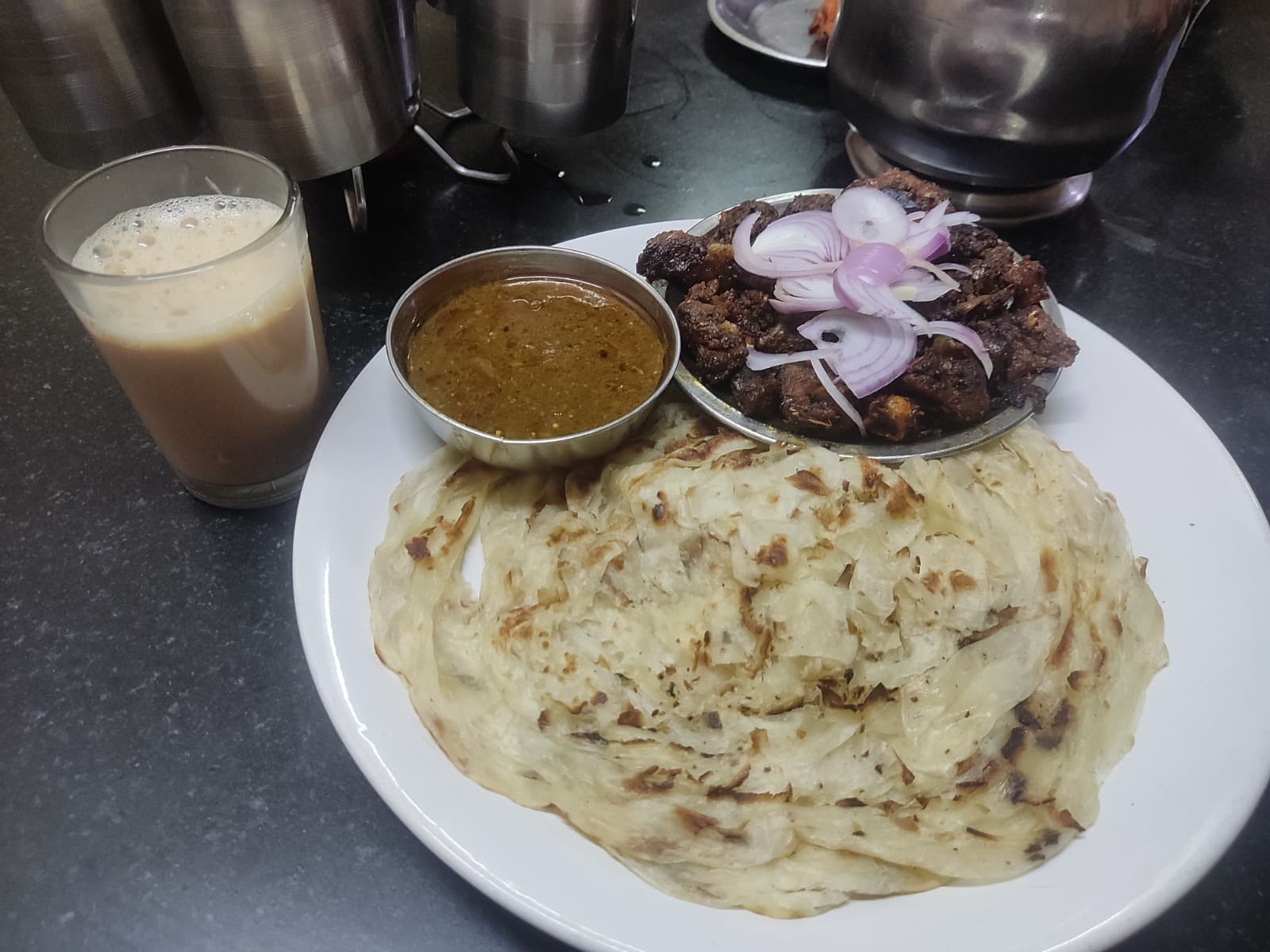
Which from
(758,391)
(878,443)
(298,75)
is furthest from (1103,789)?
(298,75)

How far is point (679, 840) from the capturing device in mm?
1531

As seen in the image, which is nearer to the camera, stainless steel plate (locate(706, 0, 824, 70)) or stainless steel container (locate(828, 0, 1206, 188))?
stainless steel container (locate(828, 0, 1206, 188))

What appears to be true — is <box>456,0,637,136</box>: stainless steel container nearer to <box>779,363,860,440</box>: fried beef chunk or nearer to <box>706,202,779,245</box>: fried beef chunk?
<box>706,202,779,245</box>: fried beef chunk

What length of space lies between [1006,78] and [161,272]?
7.90 ft

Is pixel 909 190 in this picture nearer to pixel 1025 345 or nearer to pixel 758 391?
pixel 1025 345

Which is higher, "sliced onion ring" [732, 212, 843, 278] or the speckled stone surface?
"sliced onion ring" [732, 212, 843, 278]

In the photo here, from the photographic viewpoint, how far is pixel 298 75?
2.34 meters

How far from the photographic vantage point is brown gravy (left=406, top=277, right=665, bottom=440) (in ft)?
6.86

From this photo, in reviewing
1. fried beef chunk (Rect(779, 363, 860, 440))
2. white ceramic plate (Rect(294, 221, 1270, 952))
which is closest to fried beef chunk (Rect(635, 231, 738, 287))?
fried beef chunk (Rect(779, 363, 860, 440))

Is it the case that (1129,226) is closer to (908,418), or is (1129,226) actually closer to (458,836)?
(908,418)

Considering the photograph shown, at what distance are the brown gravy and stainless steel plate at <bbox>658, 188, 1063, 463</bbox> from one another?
148mm

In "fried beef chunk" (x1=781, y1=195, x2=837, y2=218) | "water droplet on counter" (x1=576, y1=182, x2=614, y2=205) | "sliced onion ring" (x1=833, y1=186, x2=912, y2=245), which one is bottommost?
"water droplet on counter" (x1=576, y1=182, x2=614, y2=205)

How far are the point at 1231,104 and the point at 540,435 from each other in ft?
13.5

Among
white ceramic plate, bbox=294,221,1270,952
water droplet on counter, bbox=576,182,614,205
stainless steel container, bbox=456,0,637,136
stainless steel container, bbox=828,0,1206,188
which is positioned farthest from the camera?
water droplet on counter, bbox=576,182,614,205
